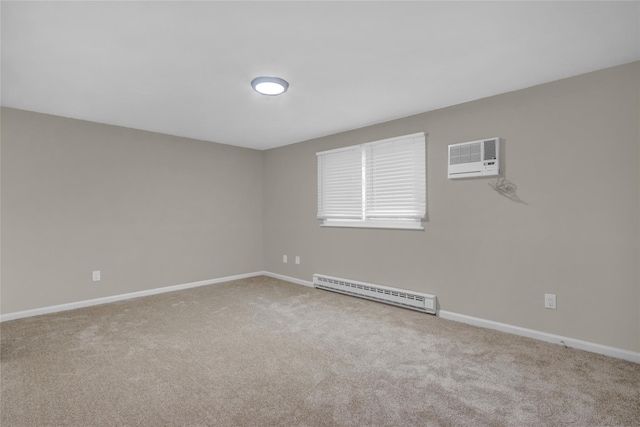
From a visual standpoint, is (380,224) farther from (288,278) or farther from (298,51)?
(298,51)

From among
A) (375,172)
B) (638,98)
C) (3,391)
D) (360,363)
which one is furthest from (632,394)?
(3,391)

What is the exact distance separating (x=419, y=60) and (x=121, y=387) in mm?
3205

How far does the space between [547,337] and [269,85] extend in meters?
3.39

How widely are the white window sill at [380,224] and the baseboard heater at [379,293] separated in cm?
77

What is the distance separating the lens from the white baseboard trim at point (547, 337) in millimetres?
2502

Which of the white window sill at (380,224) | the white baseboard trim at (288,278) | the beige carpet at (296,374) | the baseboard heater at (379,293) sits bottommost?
the beige carpet at (296,374)

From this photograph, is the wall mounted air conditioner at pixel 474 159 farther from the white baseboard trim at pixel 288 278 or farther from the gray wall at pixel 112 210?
the gray wall at pixel 112 210

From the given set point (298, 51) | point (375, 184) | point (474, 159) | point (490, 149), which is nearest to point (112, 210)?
point (298, 51)

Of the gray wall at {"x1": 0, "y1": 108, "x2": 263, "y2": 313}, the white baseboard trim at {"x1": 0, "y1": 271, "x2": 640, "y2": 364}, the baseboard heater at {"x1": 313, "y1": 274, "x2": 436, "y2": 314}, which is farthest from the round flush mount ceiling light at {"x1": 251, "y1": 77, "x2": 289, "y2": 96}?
the white baseboard trim at {"x1": 0, "y1": 271, "x2": 640, "y2": 364}

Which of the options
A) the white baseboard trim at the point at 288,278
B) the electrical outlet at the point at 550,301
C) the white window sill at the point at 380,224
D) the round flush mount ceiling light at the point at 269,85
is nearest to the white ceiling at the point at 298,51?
the round flush mount ceiling light at the point at 269,85

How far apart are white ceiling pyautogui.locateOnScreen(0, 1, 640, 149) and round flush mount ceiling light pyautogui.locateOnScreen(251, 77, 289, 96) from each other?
81 millimetres

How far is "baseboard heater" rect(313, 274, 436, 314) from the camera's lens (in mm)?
3631

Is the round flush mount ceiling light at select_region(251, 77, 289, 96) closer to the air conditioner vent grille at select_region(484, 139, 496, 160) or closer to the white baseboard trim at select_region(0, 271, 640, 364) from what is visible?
the air conditioner vent grille at select_region(484, 139, 496, 160)

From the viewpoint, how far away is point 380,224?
4.16m
